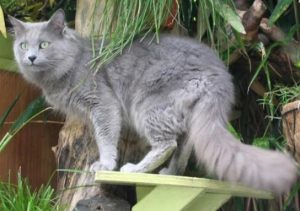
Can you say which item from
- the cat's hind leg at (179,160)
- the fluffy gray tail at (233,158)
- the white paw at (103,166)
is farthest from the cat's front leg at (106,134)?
the fluffy gray tail at (233,158)

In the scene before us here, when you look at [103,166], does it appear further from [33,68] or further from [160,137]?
[33,68]

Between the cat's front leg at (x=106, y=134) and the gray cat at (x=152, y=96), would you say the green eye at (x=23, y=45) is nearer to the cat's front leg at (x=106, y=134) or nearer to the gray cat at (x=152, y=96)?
the gray cat at (x=152, y=96)

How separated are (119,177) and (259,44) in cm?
71

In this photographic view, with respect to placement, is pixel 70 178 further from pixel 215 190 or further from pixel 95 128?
pixel 215 190

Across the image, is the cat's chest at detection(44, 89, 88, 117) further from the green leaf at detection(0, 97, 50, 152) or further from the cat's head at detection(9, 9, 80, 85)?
the green leaf at detection(0, 97, 50, 152)

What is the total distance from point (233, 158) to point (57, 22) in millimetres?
770

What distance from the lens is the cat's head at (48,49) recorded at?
2186mm

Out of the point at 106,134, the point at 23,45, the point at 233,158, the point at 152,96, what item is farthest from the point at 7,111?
the point at 233,158

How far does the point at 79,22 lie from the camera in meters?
2.40

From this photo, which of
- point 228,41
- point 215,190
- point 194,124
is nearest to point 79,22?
point 228,41

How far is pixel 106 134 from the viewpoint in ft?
6.86

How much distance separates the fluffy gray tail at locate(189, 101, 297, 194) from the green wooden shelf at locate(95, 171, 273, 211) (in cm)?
6

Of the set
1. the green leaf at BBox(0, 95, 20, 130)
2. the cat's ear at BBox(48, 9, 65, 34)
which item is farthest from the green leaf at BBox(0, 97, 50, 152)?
the cat's ear at BBox(48, 9, 65, 34)

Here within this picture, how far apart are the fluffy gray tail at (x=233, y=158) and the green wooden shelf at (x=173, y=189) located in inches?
2.2
